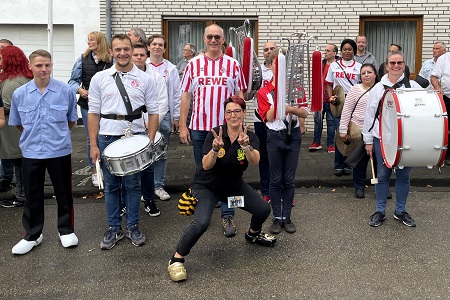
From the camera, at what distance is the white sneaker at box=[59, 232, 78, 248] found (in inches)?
209

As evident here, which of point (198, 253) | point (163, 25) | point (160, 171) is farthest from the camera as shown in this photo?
point (163, 25)

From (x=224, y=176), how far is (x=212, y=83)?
1256mm

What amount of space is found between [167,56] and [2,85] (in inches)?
233

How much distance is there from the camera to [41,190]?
5.35 metres

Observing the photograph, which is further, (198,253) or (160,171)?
(160,171)

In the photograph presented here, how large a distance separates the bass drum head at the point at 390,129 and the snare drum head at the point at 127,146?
238 cm

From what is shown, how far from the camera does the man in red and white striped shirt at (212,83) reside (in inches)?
225

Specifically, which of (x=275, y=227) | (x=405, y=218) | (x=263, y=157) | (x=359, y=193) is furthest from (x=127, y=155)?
(x=359, y=193)

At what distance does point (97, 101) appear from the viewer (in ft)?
17.2

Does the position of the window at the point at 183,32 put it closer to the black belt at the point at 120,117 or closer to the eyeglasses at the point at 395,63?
the eyeglasses at the point at 395,63

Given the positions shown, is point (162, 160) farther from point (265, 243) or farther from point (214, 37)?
point (265, 243)

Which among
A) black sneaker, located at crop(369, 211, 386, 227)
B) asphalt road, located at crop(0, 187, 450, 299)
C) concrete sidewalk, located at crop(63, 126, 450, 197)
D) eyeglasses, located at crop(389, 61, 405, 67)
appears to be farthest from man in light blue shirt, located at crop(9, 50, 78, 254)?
eyeglasses, located at crop(389, 61, 405, 67)

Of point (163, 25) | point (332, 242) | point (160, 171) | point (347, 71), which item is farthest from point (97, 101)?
point (163, 25)

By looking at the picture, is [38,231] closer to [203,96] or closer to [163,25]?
[203,96]
